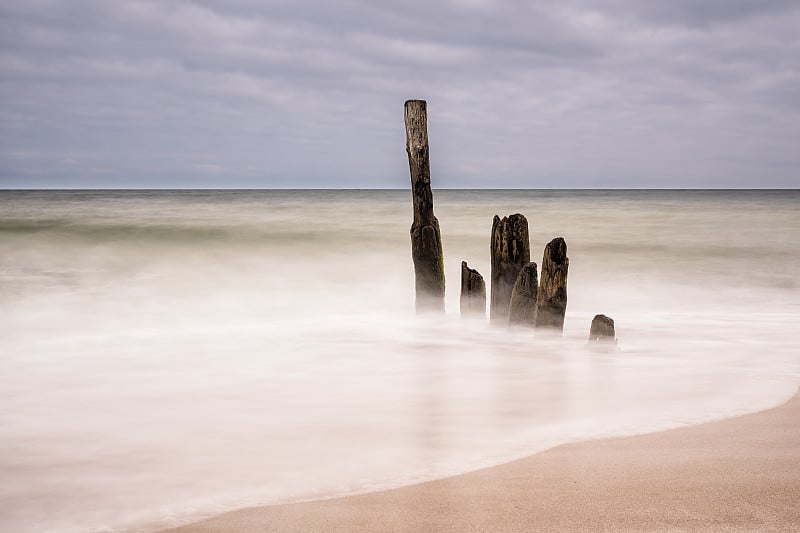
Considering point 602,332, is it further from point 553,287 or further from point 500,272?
point 500,272

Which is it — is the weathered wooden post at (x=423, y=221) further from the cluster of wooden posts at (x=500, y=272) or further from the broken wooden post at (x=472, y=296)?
the broken wooden post at (x=472, y=296)

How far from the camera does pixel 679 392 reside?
16.6 ft

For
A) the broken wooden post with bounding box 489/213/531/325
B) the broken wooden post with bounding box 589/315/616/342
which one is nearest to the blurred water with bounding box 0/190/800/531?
the broken wooden post with bounding box 589/315/616/342

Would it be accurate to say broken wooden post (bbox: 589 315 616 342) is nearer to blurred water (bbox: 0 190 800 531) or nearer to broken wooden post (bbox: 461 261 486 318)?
blurred water (bbox: 0 190 800 531)

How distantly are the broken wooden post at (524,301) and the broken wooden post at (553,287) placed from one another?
0.77 ft

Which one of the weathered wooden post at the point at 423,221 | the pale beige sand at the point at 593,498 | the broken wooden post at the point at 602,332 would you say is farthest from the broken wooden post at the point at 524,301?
the pale beige sand at the point at 593,498

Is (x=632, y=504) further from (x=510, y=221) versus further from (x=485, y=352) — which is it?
(x=510, y=221)

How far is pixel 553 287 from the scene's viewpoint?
6441mm

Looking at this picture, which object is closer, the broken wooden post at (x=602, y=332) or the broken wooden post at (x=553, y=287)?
the broken wooden post at (x=553, y=287)

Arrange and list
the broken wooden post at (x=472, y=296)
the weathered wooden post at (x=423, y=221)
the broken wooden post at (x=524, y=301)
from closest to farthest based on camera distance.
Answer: the broken wooden post at (x=524, y=301)
the weathered wooden post at (x=423, y=221)
the broken wooden post at (x=472, y=296)

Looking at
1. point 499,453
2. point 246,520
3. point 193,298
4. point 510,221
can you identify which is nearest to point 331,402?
point 499,453

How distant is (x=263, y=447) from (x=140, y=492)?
780 millimetres

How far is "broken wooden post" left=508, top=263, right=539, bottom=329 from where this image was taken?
22.5 ft

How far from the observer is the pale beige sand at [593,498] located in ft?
9.57
